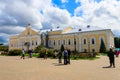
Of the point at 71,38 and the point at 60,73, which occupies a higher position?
the point at 71,38

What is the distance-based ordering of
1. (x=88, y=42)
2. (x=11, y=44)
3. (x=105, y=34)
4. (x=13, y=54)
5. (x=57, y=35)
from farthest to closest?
(x=11, y=44)
(x=57, y=35)
(x=88, y=42)
(x=105, y=34)
(x=13, y=54)

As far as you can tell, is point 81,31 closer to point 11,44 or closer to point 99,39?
point 99,39

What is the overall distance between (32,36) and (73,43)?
1872 centimetres

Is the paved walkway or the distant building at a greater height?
the distant building

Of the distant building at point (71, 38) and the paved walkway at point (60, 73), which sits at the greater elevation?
the distant building at point (71, 38)

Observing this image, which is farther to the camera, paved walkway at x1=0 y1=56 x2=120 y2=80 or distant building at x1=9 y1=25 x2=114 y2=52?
distant building at x1=9 y1=25 x2=114 y2=52

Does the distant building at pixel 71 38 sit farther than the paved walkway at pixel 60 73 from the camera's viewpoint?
Yes

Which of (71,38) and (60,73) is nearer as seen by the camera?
(60,73)

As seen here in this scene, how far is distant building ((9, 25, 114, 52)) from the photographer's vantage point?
5262 cm

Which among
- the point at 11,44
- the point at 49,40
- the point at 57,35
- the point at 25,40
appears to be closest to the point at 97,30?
the point at 57,35

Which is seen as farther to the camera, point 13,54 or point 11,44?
point 11,44

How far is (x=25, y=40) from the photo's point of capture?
237ft

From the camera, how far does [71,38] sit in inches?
2325

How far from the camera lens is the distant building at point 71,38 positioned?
52.6 metres
